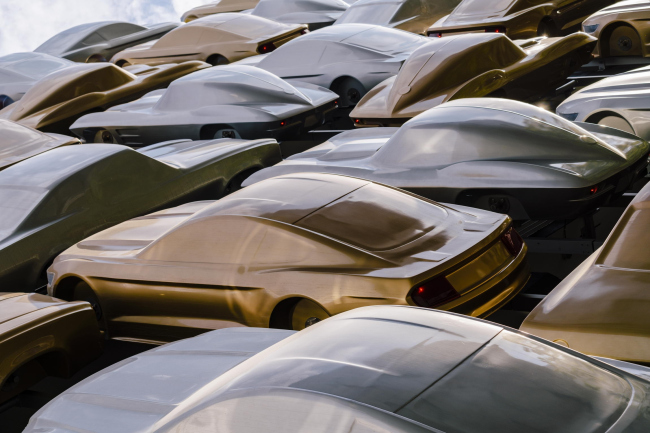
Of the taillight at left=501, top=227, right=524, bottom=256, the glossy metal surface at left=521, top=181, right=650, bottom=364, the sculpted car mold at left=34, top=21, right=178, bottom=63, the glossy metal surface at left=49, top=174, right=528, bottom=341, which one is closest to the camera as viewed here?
the glossy metal surface at left=521, top=181, right=650, bottom=364

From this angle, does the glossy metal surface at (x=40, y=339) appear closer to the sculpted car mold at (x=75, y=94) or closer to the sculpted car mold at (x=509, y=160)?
the sculpted car mold at (x=509, y=160)

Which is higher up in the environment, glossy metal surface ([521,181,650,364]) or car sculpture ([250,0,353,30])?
car sculpture ([250,0,353,30])

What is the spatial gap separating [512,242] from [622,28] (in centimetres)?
678

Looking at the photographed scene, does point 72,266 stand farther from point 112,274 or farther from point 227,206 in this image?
point 227,206

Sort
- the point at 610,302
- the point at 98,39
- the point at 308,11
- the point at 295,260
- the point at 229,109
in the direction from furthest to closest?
the point at 98,39 < the point at 308,11 < the point at 229,109 < the point at 295,260 < the point at 610,302

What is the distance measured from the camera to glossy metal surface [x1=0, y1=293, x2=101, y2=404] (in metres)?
4.29

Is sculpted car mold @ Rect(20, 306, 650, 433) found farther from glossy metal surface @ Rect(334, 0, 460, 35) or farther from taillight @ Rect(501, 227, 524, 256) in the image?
glossy metal surface @ Rect(334, 0, 460, 35)

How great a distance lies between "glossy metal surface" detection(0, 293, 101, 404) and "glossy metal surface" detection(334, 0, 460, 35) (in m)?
9.27

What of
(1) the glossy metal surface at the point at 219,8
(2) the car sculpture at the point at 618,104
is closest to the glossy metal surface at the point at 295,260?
(2) the car sculpture at the point at 618,104

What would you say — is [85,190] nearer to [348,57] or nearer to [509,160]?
[509,160]

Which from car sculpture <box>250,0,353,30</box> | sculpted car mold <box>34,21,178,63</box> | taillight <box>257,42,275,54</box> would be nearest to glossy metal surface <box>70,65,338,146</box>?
taillight <box>257,42,275,54</box>

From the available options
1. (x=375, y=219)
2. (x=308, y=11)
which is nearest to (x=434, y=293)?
(x=375, y=219)

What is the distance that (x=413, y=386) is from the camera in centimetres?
224

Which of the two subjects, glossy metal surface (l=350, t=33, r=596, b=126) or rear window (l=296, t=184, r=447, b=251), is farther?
glossy metal surface (l=350, t=33, r=596, b=126)
